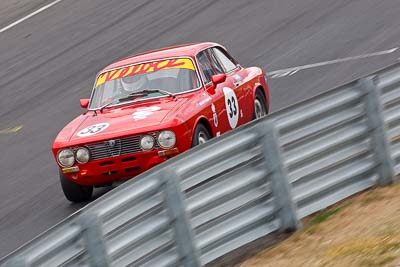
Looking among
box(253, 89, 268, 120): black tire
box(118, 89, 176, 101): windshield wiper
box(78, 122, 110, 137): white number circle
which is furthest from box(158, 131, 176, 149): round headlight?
box(253, 89, 268, 120): black tire

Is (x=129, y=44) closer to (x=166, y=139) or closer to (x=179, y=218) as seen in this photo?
(x=166, y=139)

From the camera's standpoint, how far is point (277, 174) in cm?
810

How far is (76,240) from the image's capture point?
6.68 metres

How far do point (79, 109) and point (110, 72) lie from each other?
18.3ft

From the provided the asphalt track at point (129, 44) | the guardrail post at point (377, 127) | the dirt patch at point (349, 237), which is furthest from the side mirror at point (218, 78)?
the dirt patch at point (349, 237)

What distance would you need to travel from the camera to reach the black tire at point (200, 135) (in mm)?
10867

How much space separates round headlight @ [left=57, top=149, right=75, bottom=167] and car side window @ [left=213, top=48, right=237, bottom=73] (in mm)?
2631

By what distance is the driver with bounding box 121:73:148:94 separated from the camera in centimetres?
1184

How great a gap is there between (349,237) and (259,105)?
5.56 metres

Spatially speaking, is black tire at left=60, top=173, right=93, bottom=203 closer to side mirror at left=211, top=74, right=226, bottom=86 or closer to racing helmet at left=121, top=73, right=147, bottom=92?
racing helmet at left=121, top=73, right=147, bottom=92

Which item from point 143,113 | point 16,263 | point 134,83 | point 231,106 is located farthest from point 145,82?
point 16,263

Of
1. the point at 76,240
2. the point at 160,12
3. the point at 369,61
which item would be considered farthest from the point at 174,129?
the point at 160,12

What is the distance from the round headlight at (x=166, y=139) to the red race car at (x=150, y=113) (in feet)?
0.03

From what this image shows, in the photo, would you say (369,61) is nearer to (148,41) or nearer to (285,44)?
(285,44)
